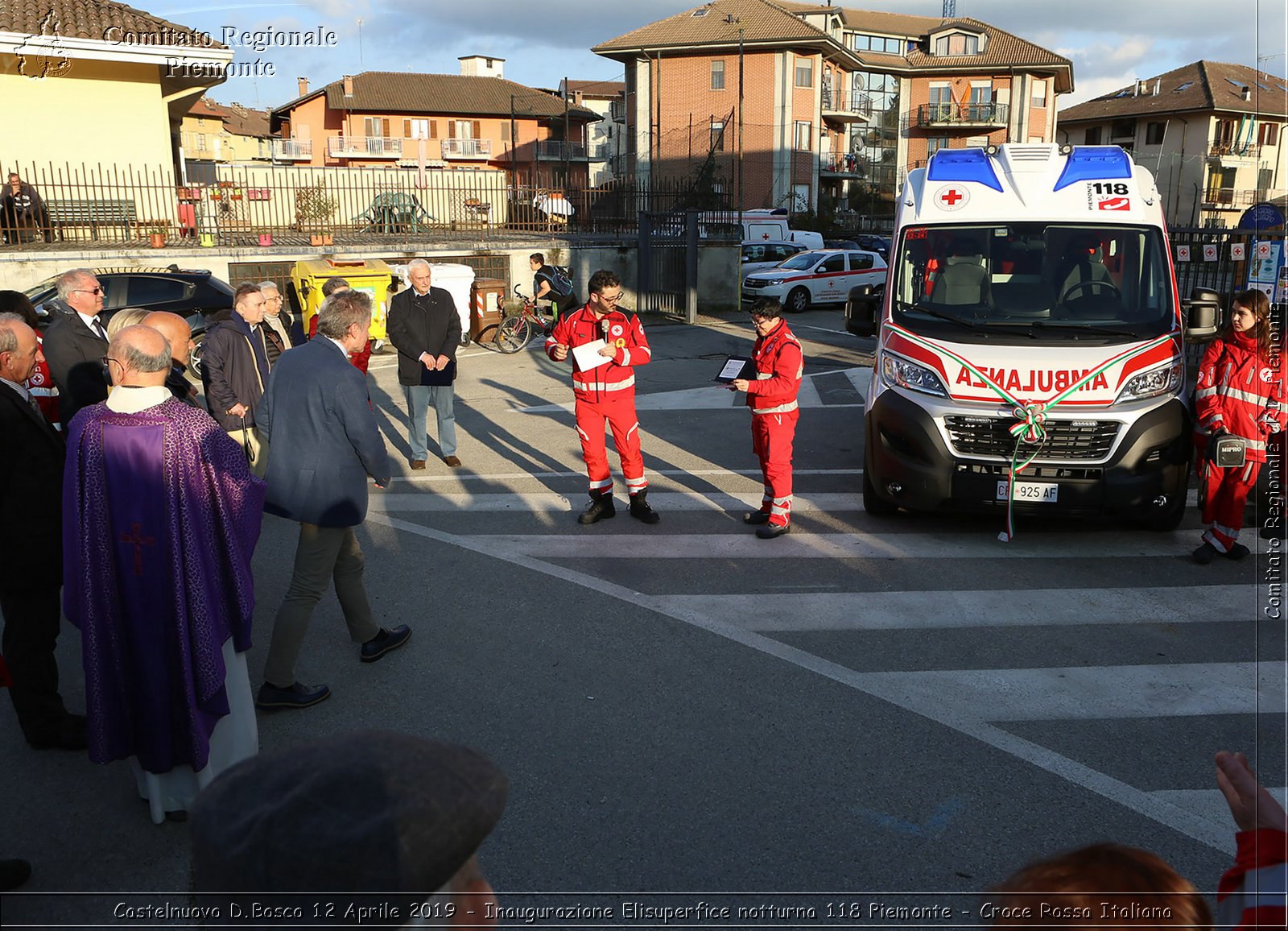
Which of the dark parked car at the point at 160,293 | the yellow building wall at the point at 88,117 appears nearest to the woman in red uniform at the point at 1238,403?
the dark parked car at the point at 160,293

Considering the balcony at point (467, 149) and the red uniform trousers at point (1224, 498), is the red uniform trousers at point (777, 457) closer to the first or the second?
the red uniform trousers at point (1224, 498)

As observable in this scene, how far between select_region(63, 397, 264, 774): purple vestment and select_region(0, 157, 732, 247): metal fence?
17115 millimetres

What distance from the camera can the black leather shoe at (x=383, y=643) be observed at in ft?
17.9

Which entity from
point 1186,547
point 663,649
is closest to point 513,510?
point 663,649

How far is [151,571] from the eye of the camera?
3.80 meters

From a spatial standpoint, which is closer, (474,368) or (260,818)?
(260,818)

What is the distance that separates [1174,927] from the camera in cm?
141

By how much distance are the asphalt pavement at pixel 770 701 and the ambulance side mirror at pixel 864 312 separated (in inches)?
56.2

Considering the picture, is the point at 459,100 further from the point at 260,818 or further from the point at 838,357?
the point at 260,818

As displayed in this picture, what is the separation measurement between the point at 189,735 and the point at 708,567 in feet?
12.4

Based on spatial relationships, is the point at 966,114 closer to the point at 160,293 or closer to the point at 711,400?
the point at 711,400

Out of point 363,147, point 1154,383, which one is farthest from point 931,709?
point 363,147

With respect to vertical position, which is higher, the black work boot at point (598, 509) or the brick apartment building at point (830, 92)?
the brick apartment building at point (830, 92)

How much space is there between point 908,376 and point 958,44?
67696mm
